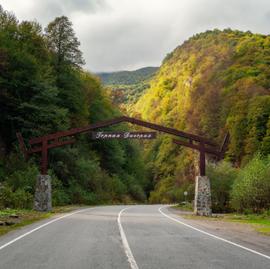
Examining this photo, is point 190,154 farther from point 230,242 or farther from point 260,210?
point 230,242

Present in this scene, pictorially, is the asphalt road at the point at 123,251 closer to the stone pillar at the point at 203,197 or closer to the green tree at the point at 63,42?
the stone pillar at the point at 203,197

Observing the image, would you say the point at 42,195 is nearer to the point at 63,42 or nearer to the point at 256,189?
the point at 256,189

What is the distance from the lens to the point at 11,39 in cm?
4778

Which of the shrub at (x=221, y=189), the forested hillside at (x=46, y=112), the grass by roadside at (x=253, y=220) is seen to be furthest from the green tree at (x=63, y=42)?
the grass by roadside at (x=253, y=220)

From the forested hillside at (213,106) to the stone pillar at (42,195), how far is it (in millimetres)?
16824

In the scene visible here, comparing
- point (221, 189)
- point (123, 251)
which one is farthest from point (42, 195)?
point (221, 189)

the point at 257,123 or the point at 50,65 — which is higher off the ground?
the point at 50,65

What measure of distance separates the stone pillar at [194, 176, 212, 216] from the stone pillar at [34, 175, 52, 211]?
10.1m

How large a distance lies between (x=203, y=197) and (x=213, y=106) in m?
67.7

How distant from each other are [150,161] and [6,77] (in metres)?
81.6

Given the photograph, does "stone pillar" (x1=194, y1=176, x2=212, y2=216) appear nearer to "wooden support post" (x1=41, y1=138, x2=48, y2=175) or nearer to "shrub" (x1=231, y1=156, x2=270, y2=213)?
"shrub" (x1=231, y1=156, x2=270, y2=213)

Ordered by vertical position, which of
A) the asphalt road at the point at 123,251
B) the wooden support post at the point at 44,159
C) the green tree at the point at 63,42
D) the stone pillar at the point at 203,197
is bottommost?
the asphalt road at the point at 123,251

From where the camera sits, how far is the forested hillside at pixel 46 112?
3941cm

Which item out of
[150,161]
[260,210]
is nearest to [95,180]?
[260,210]
